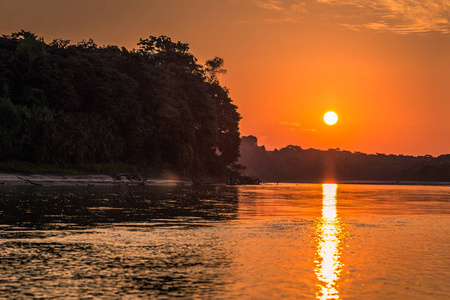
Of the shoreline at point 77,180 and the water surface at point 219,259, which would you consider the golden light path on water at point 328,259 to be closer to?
the water surface at point 219,259

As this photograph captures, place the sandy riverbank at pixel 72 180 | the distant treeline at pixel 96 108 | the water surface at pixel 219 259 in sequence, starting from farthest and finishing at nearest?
the distant treeline at pixel 96 108, the sandy riverbank at pixel 72 180, the water surface at pixel 219 259

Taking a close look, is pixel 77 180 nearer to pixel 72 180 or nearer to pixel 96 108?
pixel 72 180

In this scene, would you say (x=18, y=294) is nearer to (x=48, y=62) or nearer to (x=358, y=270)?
(x=358, y=270)

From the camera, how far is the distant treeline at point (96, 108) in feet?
307

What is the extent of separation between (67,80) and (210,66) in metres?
70.3

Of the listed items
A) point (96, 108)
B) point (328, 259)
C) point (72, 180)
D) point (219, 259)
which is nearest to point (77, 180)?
point (72, 180)

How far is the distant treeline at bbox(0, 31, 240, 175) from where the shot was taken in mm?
93625

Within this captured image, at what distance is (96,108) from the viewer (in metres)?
111

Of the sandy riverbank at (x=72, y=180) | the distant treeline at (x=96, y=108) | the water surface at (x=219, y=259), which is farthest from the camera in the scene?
the distant treeline at (x=96, y=108)

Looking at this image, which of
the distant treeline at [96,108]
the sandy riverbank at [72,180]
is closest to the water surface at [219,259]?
the sandy riverbank at [72,180]

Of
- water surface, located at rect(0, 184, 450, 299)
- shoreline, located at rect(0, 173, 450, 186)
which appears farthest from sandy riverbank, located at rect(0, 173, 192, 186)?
water surface, located at rect(0, 184, 450, 299)

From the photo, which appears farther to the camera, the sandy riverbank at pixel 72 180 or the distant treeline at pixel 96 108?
the distant treeline at pixel 96 108

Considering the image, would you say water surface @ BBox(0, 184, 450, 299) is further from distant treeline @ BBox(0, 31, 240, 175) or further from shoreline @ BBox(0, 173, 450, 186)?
distant treeline @ BBox(0, 31, 240, 175)

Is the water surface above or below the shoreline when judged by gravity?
below
